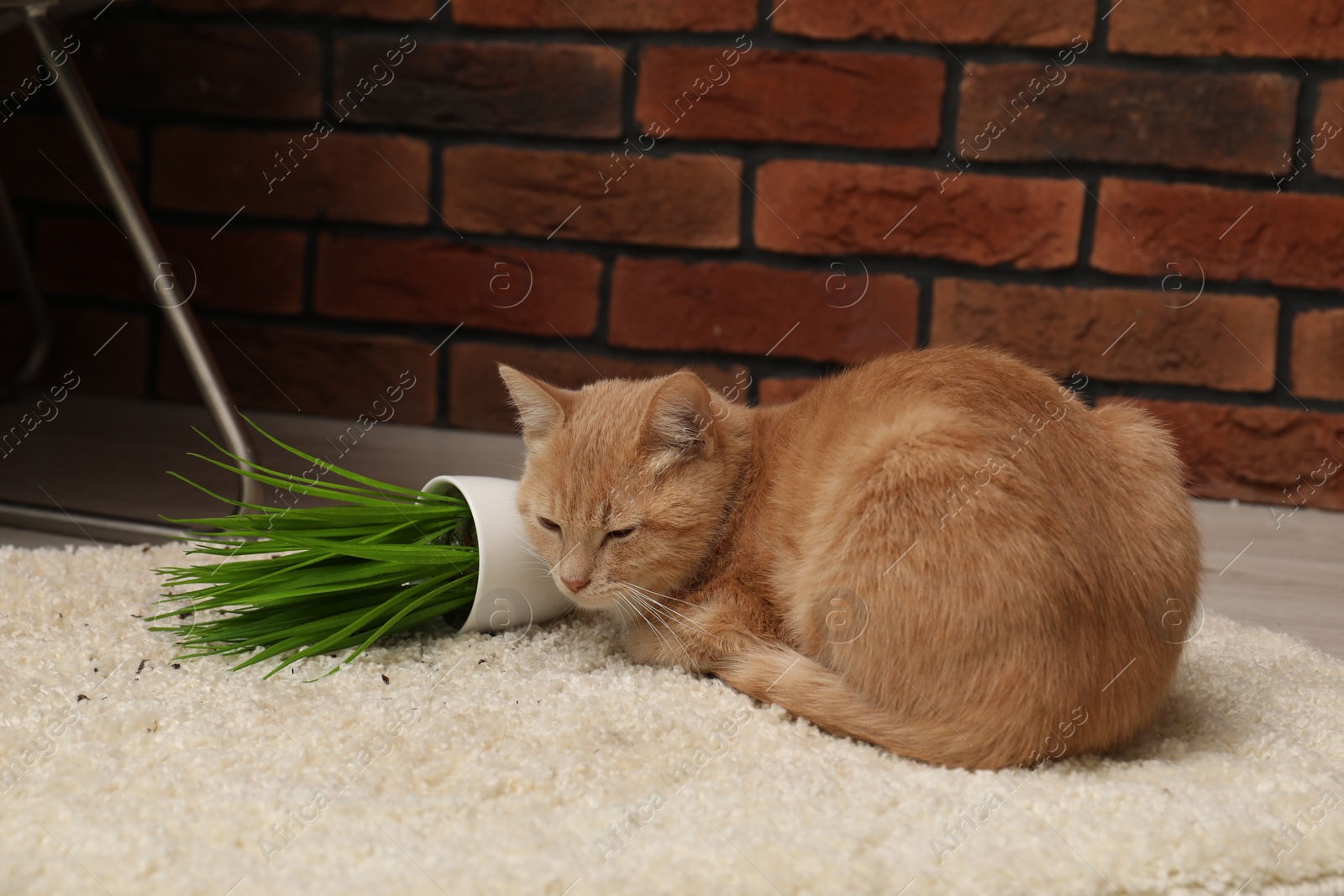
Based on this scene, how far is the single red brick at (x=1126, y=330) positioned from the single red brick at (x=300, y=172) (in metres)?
0.82

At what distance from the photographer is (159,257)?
47.5 inches

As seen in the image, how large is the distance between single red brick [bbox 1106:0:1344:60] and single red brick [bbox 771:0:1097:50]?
56mm

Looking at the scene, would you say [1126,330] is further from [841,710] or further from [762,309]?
[841,710]

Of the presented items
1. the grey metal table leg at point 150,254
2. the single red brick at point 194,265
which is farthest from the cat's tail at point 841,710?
the single red brick at point 194,265

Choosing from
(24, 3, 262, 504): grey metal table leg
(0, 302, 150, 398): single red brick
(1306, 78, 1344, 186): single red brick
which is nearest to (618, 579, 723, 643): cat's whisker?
(24, 3, 262, 504): grey metal table leg

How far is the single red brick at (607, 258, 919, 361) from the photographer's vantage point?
5.25ft

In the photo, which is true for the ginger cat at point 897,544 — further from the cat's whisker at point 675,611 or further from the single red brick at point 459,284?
the single red brick at point 459,284

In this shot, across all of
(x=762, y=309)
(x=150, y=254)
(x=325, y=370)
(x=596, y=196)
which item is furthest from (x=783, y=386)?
(x=150, y=254)

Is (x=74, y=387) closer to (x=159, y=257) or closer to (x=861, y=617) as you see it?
(x=159, y=257)

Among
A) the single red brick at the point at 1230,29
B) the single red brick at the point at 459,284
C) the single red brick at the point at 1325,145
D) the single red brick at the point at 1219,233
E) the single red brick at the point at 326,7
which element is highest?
the single red brick at the point at 326,7

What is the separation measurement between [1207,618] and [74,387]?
5.64ft

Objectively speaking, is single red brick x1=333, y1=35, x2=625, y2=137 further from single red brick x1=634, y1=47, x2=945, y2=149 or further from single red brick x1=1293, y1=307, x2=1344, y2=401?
single red brick x1=1293, y1=307, x2=1344, y2=401

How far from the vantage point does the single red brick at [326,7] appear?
5.48 feet

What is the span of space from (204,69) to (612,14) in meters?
0.65
